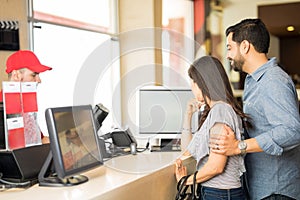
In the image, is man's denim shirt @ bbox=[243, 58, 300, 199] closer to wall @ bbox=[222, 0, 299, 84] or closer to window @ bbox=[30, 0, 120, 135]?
window @ bbox=[30, 0, 120, 135]

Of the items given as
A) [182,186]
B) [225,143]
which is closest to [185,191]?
[182,186]

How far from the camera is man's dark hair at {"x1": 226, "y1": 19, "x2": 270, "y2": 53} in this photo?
1.97 metres

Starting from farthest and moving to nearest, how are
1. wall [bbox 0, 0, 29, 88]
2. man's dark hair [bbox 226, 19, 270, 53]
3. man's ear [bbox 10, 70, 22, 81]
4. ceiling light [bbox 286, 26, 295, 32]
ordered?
ceiling light [bbox 286, 26, 295, 32] < wall [bbox 0, 0, 29, 88] < man's ear [bbox 10, 70, 22, 81] < man's dark hair [bbox 226, 19, 270, 53]

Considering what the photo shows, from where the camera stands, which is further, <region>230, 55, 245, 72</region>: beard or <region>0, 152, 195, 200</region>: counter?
<region>230, 55, 245, 72</region>: beard

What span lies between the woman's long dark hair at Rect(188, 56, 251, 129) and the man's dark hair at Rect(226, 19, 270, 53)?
0.20 metres

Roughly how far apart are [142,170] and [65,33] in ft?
8.15

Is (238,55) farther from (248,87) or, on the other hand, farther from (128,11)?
(128,11)

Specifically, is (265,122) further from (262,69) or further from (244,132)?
(262,69)

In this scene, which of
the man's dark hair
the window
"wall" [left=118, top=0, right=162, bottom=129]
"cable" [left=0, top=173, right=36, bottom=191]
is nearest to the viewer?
"cable" [left=0, top=173, right=36, bottom=191]

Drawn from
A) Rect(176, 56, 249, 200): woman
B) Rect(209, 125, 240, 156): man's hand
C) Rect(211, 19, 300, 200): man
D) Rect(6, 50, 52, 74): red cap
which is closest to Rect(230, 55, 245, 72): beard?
Rect(211, 19, 300, 200): man

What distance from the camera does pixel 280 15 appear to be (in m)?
6.93

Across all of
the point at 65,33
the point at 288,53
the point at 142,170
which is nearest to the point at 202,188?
the point at 142,170

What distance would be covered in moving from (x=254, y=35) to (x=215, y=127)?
0.49 m

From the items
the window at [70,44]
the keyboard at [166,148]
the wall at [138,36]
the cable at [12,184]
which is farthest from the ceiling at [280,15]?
the cable at [12,184]
